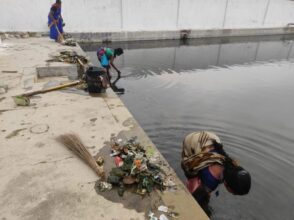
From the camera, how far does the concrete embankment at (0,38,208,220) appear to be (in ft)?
7.50

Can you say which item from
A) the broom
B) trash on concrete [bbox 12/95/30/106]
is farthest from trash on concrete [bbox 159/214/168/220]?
trash on concrete [bbox 12/95/30/106]

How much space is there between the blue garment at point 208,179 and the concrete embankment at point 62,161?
370 mm

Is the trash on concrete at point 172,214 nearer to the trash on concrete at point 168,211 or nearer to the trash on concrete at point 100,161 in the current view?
the trash on concrete at point 168,211

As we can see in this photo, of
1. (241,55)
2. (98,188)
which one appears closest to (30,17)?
(241,55)

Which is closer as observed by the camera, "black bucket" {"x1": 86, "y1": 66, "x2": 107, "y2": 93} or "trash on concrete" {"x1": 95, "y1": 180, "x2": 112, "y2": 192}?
"trash on concrete" {"x1": 95, "y1": 180, "x2": 112, "y2": 192}

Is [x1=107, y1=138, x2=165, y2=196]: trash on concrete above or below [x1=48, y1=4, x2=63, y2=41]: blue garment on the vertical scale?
below

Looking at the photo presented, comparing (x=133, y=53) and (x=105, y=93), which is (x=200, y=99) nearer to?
(x=105, y=93)

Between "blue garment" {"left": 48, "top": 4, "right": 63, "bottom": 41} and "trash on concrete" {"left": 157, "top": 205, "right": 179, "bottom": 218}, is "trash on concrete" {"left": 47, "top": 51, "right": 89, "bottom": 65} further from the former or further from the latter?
"trash on concrete" {"left": 157, "top": 205, "right": 179, "bottom": 218}

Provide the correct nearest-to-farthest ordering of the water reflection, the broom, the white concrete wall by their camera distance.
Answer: the broom → the water reflection → the white concrete wall

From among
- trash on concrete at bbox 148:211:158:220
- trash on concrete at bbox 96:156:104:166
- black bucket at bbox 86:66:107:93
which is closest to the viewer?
trash on concrete at bbox 148:211:158:220

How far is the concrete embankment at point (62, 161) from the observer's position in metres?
2.29

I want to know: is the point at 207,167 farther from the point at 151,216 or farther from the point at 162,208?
the point at 151,216

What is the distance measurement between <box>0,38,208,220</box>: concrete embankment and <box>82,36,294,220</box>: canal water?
52.6 inches

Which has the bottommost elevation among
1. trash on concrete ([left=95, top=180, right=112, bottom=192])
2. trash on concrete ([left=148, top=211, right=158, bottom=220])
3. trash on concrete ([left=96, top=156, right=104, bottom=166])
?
trash on concrete ([left=148, top=211, right=158, bottom=220])
